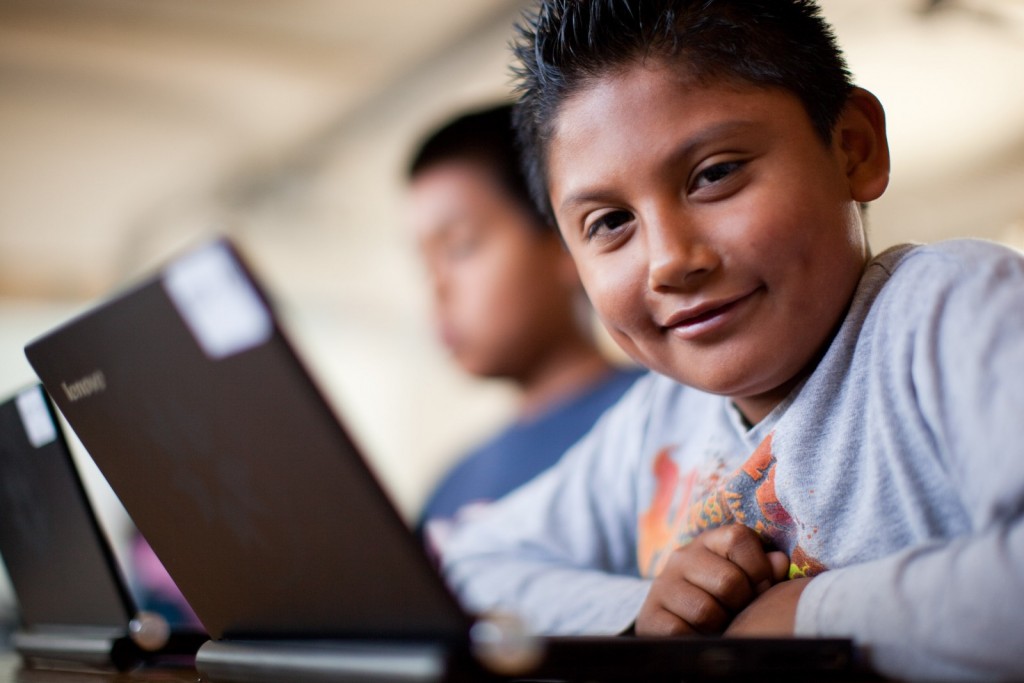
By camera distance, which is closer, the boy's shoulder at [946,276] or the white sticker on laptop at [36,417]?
the boy's shoulder at [946,276]

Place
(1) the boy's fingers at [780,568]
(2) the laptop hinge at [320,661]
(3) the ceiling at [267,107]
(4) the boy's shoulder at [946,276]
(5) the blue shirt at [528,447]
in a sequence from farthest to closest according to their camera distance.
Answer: (3) the ceiling at [267,107] → (5) the blue shirt at [528,447] → (1) the boy's fingers at [780,568] → (4) the boy's shoulder at [946,276] → (2) the laptop hinge at [320,661]

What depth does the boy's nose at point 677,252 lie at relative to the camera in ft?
1.80

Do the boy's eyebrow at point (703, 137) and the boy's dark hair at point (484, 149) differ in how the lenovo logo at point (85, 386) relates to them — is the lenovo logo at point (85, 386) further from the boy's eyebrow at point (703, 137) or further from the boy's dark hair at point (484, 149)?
the boy's dark hair at point (484, 149)

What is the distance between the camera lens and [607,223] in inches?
24.1

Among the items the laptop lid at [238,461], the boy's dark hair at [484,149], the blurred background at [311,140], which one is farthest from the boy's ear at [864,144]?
the blurred background at [311,140]

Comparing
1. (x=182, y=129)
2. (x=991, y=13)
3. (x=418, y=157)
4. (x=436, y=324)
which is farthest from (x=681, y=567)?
(x=182, y=129)

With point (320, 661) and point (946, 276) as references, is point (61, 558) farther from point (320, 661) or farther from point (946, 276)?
point (946, 276)

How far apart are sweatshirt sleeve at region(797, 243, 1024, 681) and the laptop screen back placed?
0.49 m

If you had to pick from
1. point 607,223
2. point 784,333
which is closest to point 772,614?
point 784,333

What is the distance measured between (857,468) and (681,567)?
0.13 m

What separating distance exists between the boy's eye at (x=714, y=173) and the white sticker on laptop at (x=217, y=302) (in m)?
0.31

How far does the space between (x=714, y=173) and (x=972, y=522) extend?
0.25 m

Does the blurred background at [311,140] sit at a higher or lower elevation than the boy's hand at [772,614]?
higher

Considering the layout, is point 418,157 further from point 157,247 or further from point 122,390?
point 157,247
